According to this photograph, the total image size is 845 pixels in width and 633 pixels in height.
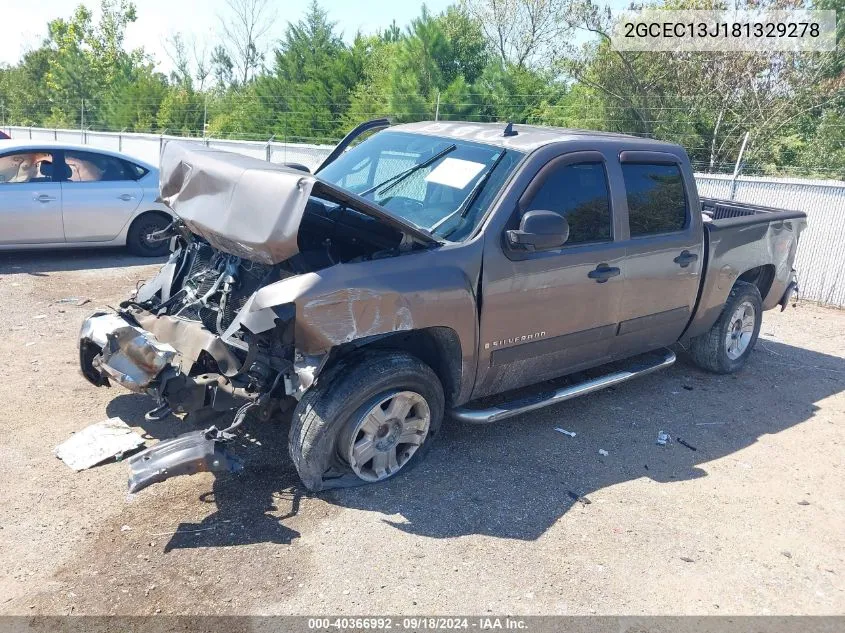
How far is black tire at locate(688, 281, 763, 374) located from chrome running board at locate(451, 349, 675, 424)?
721mm

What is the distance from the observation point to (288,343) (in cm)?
355

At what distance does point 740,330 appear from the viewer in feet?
21.6

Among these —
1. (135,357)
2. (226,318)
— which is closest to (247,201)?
(226,318)

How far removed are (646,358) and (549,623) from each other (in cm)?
310

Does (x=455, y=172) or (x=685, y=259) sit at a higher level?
(x=455, y=172)

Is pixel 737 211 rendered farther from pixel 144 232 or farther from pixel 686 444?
pixel 144 232

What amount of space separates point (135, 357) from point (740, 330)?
533 cm

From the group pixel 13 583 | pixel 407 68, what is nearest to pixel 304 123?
pixel 407 68

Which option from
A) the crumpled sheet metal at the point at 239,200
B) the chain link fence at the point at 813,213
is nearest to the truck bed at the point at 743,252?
the chain link fence at the point at 813,213

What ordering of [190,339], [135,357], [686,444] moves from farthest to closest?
[686,444]
[190,339]
[135,357]

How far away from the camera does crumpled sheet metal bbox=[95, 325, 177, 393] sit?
3750 millimetres

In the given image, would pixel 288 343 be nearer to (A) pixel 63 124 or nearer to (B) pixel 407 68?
(B) pixel 407 68

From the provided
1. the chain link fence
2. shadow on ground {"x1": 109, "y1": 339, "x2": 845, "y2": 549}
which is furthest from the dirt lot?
the chain link fence

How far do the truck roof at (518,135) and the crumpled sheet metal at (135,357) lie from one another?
95.5 inches
